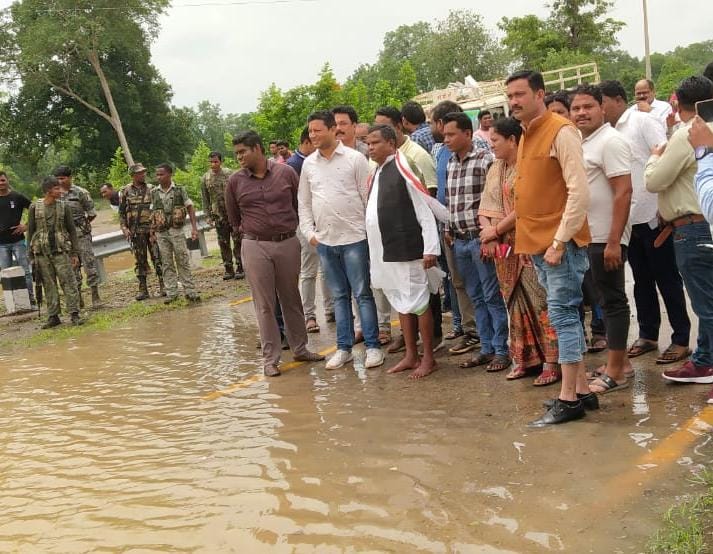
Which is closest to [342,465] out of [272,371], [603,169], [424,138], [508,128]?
[272,371]

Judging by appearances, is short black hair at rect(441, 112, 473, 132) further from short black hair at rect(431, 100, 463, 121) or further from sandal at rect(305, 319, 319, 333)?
sandal at rect(305, 319, 319, 333)

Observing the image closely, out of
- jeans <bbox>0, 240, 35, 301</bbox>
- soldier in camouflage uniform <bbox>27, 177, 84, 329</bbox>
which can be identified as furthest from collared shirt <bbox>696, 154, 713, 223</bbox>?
jeans <bbox>0, 240, 35, 301</bbox>

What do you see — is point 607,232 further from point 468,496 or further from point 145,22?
point 145,22

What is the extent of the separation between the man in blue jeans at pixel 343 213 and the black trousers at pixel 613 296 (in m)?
2.12

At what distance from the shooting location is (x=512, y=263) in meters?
5.41

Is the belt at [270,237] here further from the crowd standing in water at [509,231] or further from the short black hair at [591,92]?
the short black hair at [591,92]

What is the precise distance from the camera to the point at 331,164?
21.1ft

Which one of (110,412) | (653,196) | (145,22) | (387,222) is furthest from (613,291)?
(145,22)

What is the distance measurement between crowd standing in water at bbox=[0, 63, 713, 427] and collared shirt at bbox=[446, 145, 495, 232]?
0.01 metres

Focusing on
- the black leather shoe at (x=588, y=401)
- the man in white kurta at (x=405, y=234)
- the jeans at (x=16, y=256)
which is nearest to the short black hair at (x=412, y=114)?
the man in white kurta at (x=405, y=234)

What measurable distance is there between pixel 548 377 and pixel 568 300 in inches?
36.2

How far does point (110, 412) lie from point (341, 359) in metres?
1.94

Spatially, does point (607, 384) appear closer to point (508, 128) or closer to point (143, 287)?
point (508, 128)

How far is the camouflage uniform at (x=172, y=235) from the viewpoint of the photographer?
10130mm
